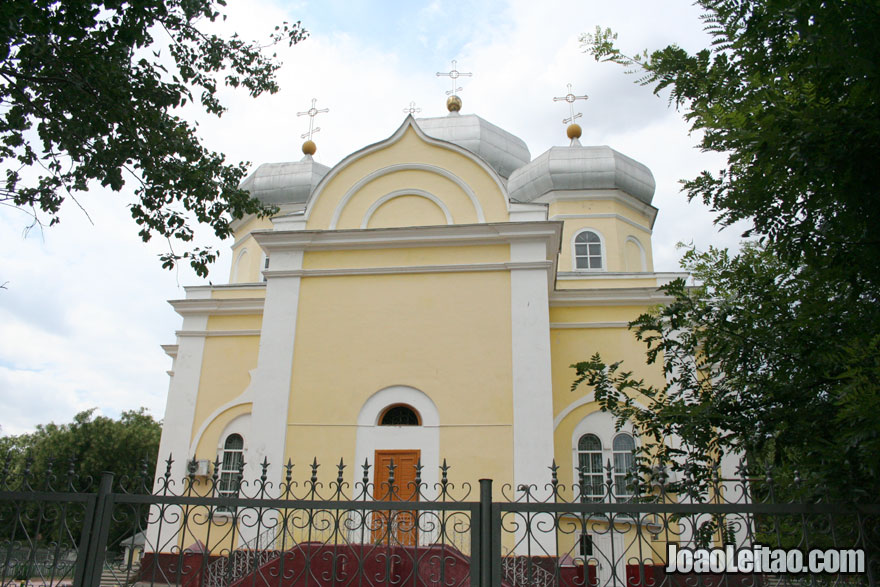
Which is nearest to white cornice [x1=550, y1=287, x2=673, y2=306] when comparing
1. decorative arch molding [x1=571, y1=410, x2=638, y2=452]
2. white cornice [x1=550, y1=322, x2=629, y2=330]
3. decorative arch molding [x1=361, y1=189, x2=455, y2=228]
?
white cornice [x1=550, y1=322, x2=629, y2=330]

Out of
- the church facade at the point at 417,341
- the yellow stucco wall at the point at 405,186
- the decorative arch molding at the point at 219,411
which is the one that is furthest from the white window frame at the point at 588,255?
the decorative arch molding at the point at 219,411

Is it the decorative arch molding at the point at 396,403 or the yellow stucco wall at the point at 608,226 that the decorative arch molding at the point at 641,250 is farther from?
the decorative arch molding at the point at 396,403

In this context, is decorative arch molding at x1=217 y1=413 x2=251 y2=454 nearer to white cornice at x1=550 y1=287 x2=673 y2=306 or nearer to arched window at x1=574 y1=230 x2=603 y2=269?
white cornice at x1=550 y1=287 x2=673 y2=306

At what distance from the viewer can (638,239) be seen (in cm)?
1816

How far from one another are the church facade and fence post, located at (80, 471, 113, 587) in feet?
19.1

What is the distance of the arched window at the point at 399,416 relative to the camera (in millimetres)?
11641

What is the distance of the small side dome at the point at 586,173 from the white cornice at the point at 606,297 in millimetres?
4690

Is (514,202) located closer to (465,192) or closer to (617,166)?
(465,192)

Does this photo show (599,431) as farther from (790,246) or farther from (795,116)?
(795,116)

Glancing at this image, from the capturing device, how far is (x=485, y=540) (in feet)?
15.7

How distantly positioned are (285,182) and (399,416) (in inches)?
432

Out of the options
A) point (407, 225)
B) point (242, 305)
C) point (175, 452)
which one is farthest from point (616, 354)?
point (175, 452)

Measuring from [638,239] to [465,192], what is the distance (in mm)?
7006

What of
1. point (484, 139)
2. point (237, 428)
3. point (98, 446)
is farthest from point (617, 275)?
point (98, 446)
